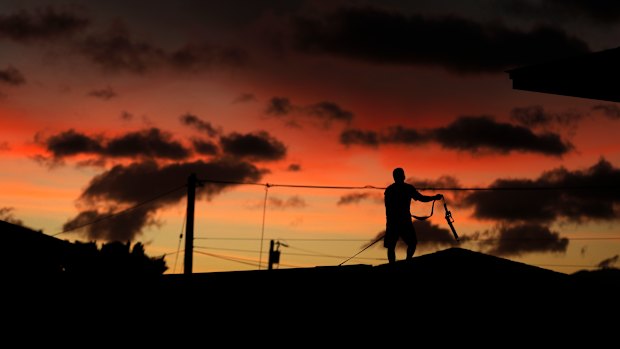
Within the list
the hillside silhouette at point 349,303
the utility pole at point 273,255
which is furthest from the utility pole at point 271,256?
the hillside silhouette at point 349,303

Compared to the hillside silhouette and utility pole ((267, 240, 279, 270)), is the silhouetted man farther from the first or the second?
utility pole ((267, 240, 279, 270))

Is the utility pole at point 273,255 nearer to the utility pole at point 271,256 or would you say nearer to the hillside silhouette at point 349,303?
the utility pole at point 271,256

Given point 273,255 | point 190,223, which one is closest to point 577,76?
point 190,223

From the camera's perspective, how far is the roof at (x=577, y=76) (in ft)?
27.3

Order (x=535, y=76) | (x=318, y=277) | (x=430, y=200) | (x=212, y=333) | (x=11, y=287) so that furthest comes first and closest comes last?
(x=11, y=287), (x=318, y=277), (x=430, y=200), (x=212, y=333), (x=535, y=76)

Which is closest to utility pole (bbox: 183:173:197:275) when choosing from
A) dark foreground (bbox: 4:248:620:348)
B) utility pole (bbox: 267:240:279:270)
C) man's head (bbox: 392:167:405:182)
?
dark foreground (bbox: 4:248:620:348)

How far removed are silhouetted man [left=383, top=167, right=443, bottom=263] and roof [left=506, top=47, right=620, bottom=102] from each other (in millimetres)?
5682

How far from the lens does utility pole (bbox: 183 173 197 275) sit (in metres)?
25.2

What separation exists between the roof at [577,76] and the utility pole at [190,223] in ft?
56.7

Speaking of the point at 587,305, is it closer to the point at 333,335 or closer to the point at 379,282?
the point at 379,282

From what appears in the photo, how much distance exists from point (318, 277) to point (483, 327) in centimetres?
437

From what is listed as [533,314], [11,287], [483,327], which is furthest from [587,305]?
[11,287]

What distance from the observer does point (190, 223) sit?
84.4 feet

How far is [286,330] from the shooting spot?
1405 centimetres
